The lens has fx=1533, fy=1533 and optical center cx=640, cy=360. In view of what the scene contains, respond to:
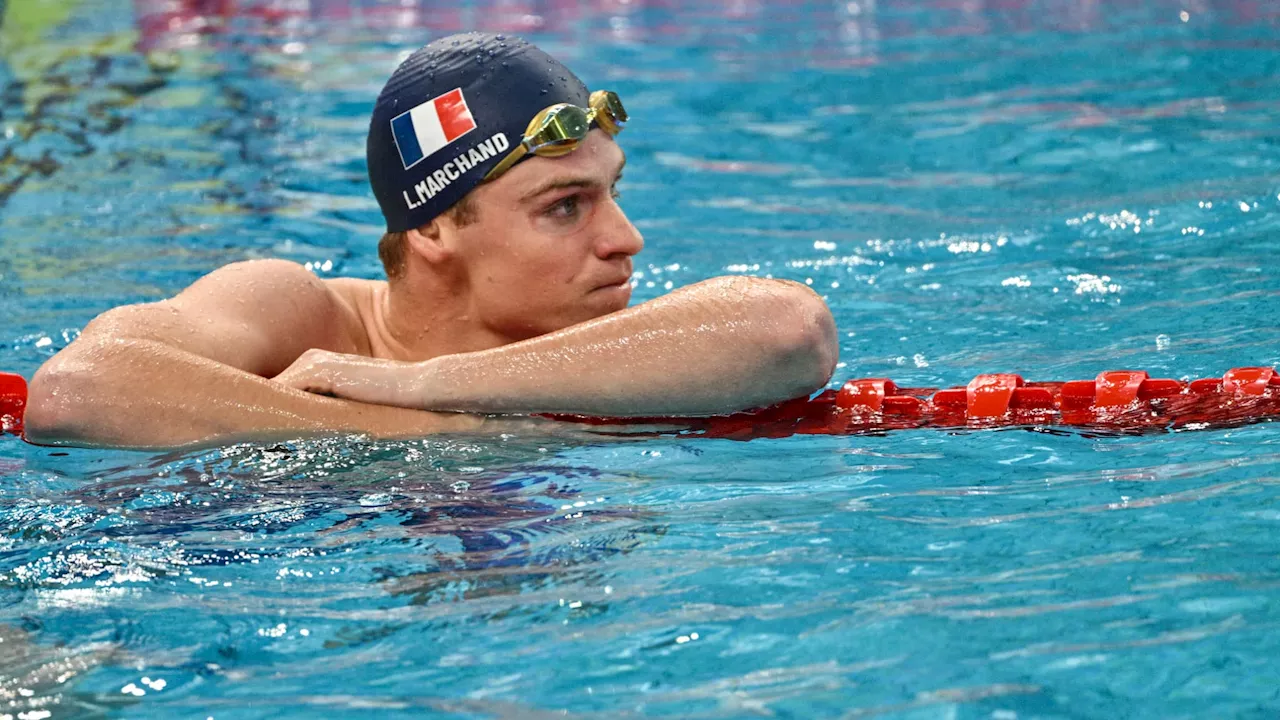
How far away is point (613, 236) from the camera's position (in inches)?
145

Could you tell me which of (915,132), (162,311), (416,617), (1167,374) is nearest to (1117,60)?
(915,132)

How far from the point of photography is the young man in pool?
11.6 ft

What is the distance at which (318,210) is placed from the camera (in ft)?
24.4

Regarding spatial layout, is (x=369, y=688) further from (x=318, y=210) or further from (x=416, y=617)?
(x=318, y=210)

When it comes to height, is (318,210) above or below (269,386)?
below

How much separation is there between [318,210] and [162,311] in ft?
12.2

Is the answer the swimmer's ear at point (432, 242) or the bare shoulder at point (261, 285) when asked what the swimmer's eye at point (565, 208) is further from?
the bare shoulder at point (261, 285)

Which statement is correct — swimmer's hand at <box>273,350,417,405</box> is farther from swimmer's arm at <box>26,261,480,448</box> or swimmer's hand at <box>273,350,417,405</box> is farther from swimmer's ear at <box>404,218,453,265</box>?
swimmer's ear at <box>404,218,453,265</box>

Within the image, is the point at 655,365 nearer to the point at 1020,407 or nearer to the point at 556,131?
the point at 556,131

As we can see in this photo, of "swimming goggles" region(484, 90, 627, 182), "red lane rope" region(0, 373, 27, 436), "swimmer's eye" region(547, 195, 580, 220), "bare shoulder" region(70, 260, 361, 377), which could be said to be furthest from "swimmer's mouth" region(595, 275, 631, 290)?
"red lane rope" region(0, 373, 27, 436)

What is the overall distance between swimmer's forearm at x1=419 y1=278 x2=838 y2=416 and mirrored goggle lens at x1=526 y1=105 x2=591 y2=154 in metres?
0.44

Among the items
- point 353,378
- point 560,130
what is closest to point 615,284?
point 560,130

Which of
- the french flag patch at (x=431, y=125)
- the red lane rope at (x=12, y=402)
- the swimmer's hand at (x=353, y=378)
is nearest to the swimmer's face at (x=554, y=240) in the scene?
the french flag patch at (x=431, y=125)

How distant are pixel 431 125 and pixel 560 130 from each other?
370 millimetres
